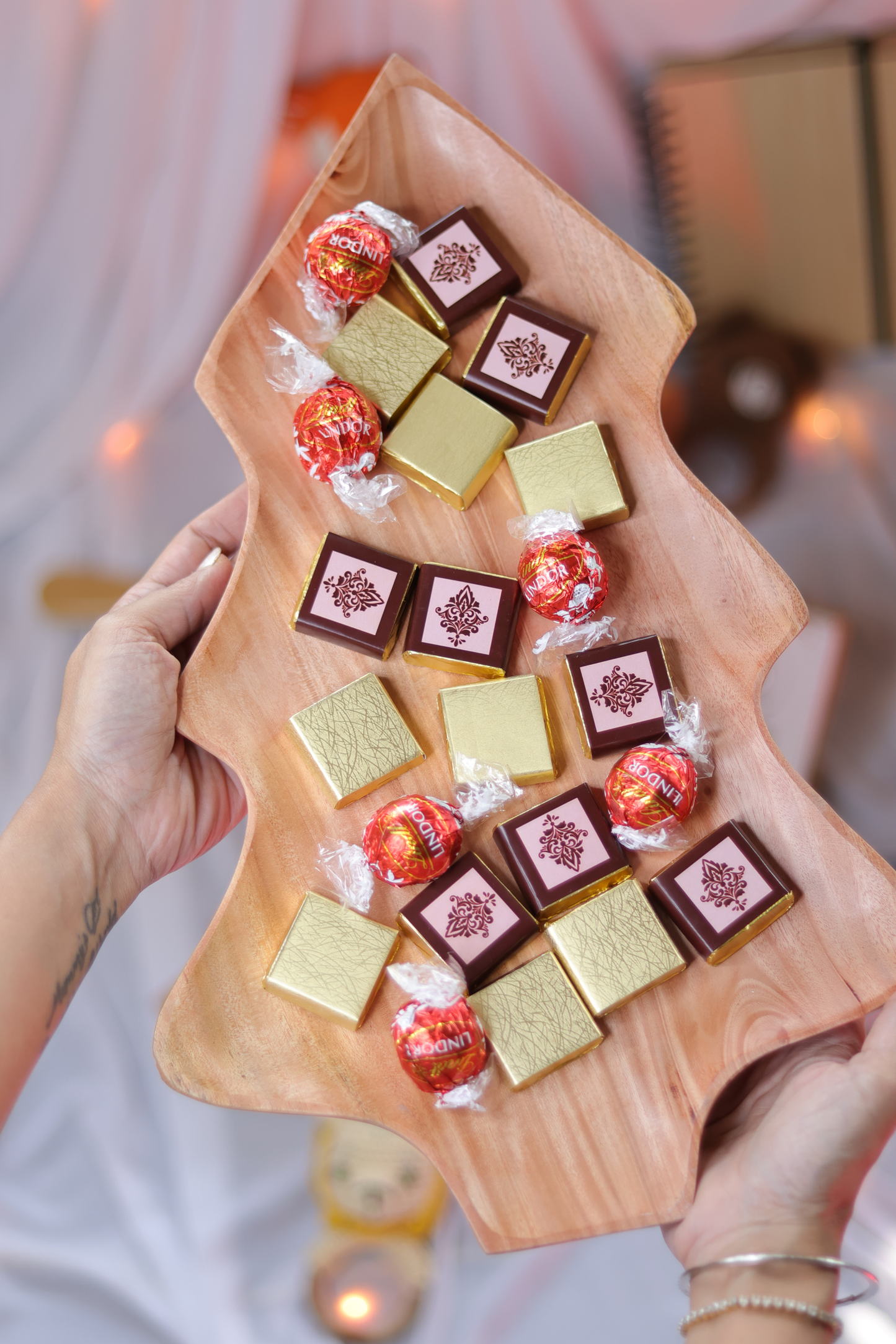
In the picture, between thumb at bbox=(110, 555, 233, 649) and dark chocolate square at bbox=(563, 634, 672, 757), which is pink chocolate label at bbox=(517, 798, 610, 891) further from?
thumb at bbox=(110, 555, 233, 649)

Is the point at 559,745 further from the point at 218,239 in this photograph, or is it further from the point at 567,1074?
the point at 218,239

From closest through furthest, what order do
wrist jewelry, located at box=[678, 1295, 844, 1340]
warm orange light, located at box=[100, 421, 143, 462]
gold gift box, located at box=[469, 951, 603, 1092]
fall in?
1. wrist jewelry, located at box=[678, 1295, 844, 1340]
2. gold gift box, located at box=[469, 951, 603, 1092]
3. warm orange light, located at box=[100, 421, 143, 462]

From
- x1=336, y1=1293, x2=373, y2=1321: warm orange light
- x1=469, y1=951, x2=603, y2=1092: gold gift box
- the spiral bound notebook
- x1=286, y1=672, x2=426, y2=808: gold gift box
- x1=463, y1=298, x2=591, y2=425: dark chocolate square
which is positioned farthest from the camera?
the spiral bound notebook

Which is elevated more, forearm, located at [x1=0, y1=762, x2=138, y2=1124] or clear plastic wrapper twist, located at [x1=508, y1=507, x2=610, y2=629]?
clear plastic wrapper twist, located at [x1=508, y1=507, x2=610, y2=629]

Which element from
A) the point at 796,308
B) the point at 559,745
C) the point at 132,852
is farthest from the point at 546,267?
the point at 796,308

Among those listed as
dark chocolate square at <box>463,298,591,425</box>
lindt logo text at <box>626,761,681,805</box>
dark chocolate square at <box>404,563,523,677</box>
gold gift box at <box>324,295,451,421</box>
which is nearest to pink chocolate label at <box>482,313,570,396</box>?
dark chocolate square at <box>463,298,591,425</box>

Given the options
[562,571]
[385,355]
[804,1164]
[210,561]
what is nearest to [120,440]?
[210,561]

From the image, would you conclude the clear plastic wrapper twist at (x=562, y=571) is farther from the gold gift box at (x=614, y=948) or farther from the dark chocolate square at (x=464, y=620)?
the gold gift box at (x=614, y=948)
